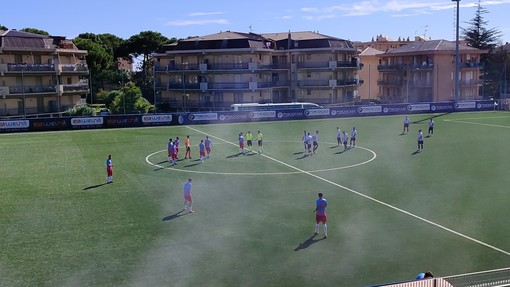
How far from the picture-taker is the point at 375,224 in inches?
802

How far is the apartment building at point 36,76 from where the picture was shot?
204 feet

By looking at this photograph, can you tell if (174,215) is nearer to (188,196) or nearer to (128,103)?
(188,196)

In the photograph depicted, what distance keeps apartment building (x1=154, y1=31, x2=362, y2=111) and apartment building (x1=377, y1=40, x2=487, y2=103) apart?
919 cm

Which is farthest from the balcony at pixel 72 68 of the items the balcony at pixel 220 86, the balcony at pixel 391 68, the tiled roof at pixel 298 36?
the balcony at pixel 391 68

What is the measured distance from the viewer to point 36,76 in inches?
2589

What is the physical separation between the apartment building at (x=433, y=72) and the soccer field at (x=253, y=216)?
44.1 meters

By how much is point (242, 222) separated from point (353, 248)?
4899 mm

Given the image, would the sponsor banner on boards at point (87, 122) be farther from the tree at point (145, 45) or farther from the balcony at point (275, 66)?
the tree at point (145, 45)

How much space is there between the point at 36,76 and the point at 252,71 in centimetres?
2763

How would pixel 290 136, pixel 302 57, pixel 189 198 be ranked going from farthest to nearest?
1. pixel 302 57
2. pixel 290 136
3. pixel 189 198

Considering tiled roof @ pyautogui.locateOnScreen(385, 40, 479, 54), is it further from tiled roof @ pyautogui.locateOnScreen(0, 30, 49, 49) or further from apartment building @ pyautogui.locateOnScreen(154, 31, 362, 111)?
tiled roof @ pyautogui.locateOnScreen(0, 30, 49, 49)

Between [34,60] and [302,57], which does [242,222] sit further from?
[302,57]

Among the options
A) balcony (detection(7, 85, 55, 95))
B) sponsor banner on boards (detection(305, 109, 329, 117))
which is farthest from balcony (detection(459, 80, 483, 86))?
balcony (detection(7, 85, 55, 95))

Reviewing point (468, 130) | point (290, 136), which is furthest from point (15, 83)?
point (468, 130)
